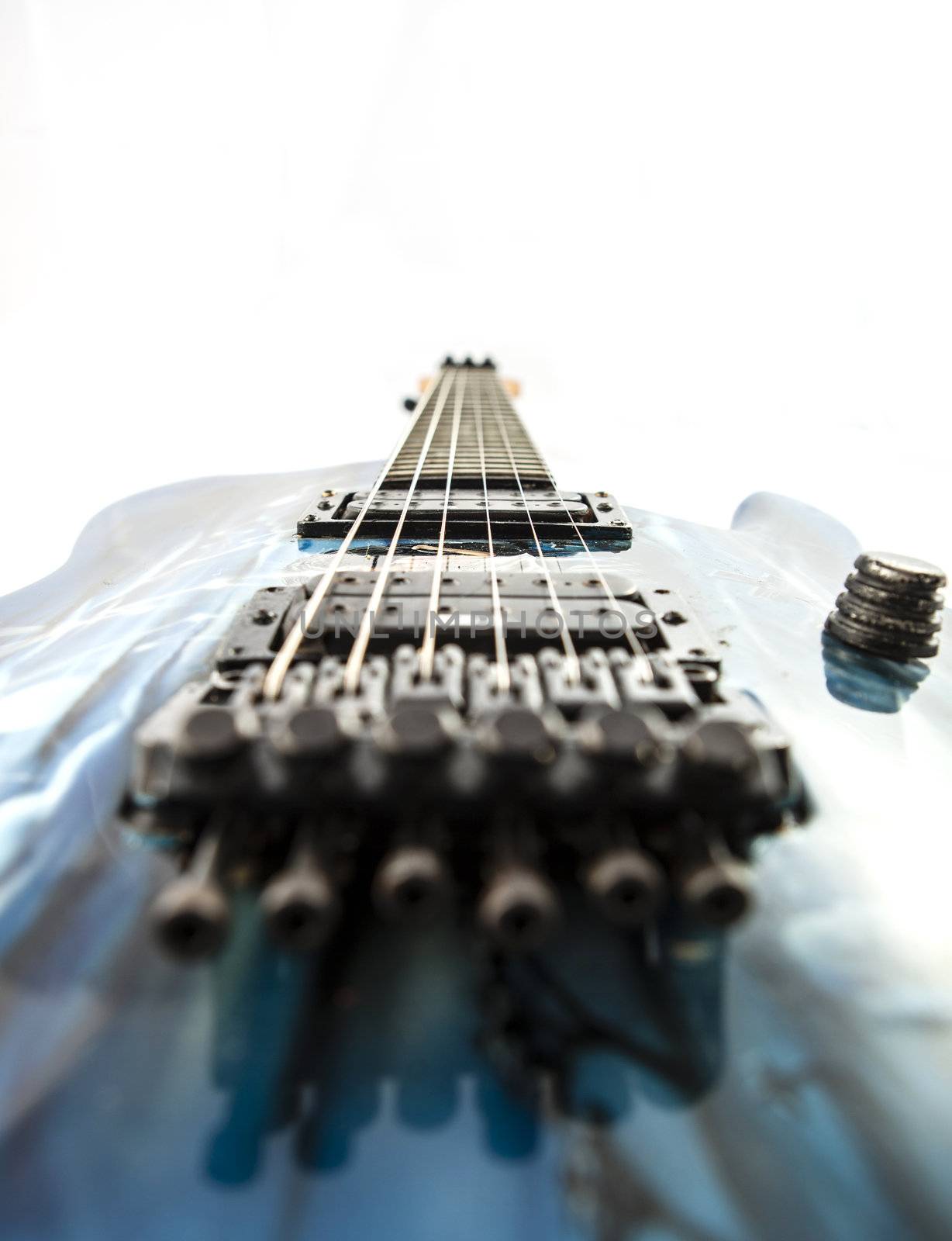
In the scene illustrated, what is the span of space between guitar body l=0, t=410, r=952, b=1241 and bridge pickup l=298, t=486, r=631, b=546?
2.46 ft

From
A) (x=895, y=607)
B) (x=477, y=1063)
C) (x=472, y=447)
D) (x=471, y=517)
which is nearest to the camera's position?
(x=477, y=1063)

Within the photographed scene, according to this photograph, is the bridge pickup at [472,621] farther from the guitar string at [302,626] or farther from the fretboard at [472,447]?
the fretboard at [472,447]

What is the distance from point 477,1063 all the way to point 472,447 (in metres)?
1.63

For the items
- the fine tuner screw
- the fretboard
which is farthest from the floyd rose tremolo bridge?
the fretboard

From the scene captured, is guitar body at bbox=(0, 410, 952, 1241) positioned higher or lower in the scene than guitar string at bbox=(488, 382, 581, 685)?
lower

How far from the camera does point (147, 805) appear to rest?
674 mm

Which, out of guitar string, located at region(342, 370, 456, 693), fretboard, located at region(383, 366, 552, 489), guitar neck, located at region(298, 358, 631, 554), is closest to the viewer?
guitar string, located at region(342, 370, 456, 693)

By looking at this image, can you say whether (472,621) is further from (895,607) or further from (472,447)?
(472,447)

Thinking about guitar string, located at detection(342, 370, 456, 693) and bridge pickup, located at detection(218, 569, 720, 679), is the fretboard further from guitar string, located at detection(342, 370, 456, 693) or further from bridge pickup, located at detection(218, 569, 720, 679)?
bridge pickup, located at detection(218, 569, 720, 679)

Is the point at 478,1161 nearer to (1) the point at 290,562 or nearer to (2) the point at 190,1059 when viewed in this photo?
(2) the point at 190,1059

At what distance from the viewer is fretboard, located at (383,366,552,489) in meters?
1.58

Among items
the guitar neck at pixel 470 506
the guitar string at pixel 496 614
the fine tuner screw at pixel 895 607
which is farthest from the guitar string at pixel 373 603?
the fine tuner screw at pixel 895 607

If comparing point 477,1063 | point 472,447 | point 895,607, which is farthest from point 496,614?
point 472,447

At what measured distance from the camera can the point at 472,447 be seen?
189 cm
